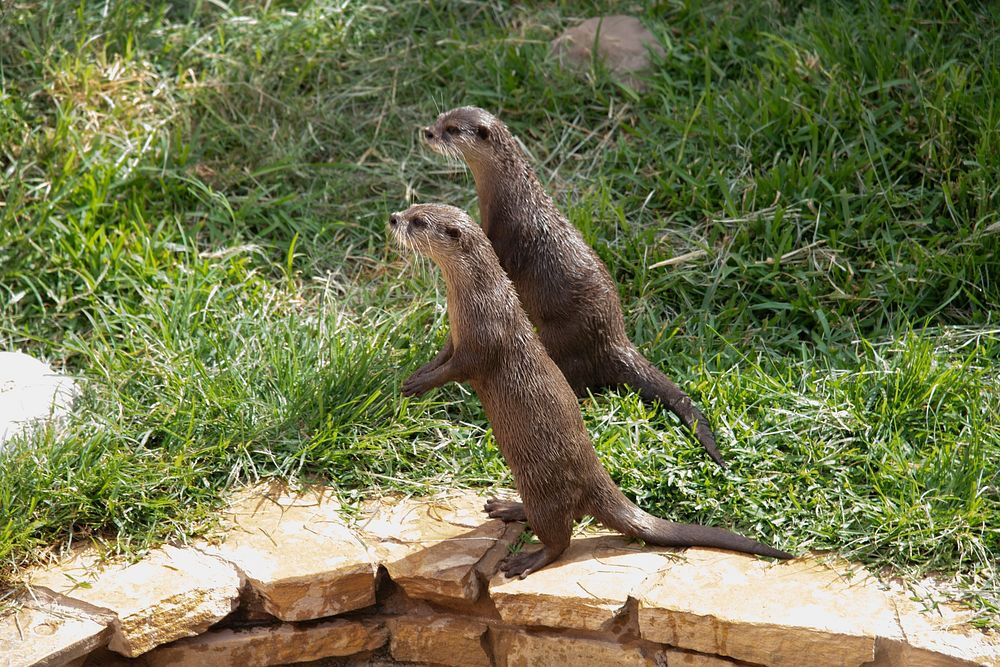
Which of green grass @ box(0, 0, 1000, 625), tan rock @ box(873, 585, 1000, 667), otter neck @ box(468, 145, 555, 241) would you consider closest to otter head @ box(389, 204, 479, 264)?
otter neck @ box(468, 145, 555, 241)

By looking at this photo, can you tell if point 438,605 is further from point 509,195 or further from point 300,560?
point 509,195

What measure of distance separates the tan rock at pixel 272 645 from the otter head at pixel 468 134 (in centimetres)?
134

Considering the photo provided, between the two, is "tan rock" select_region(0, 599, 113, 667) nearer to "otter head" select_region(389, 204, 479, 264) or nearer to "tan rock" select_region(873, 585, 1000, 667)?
"otter head" select_region(389, 204, 479, 264)

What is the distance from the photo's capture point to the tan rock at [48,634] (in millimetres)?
2385

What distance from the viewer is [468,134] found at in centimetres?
322

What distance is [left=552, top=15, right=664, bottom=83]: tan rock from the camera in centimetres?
445

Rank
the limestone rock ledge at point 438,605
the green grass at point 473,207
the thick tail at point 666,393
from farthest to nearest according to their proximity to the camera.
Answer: the thick tail at point 666,393 < the green grass at point 473,207 < the limestone rock ledge at point 438,605

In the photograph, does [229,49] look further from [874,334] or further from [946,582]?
[946,582]

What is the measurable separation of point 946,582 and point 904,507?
0.21 meters

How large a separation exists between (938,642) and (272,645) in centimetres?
151

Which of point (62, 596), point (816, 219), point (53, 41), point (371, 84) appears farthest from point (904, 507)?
point (53, 41)

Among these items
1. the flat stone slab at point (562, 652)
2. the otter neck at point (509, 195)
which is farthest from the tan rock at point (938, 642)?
the otter neck at point (509, 195)

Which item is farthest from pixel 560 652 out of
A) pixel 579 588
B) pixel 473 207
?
pixel 473 207

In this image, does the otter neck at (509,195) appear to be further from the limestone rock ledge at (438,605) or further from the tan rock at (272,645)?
the tan rock at (272,645)
